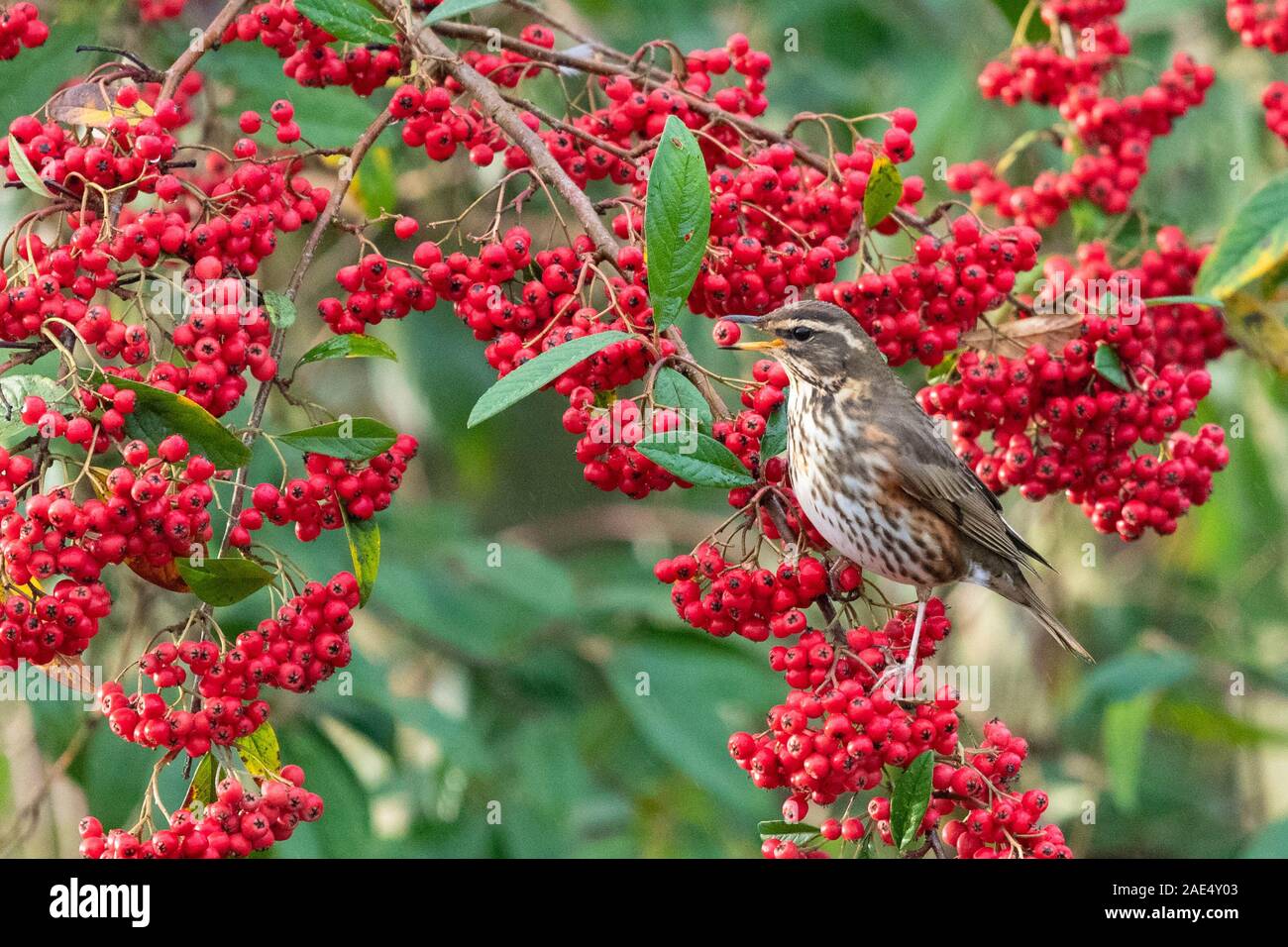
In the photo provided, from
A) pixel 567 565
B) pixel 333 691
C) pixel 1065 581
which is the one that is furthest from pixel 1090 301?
pixel 567 565

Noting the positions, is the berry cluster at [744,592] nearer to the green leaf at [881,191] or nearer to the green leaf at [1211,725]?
the green leaf at [881,191]

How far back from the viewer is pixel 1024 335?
391 cm

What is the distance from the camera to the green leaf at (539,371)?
2854 mm

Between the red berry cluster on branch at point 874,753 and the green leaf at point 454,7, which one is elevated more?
the green leaf at point 454,7

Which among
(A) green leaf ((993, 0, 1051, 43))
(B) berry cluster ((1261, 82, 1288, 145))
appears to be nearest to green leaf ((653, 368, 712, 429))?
(A) green leaf ((993, 0, 1051, 43))

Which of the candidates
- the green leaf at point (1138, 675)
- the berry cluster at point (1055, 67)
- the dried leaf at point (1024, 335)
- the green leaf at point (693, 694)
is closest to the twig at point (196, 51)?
the dried leaf at point (1024, 335)

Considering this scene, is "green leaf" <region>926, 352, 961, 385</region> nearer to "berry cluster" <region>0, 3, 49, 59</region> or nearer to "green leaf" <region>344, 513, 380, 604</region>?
"green leaf" <region>344, 513, 380, 604</region>

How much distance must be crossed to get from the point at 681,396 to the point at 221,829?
1190mm

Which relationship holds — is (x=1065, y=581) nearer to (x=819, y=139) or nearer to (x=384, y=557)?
(x=819, y=139)

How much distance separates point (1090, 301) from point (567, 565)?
4008 mm

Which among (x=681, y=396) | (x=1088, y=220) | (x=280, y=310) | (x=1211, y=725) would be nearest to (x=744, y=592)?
(x=681, y=396)

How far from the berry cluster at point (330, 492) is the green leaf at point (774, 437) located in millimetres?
759

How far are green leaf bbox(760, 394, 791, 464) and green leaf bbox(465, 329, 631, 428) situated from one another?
1.25ft

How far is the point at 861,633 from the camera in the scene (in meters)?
3.11
